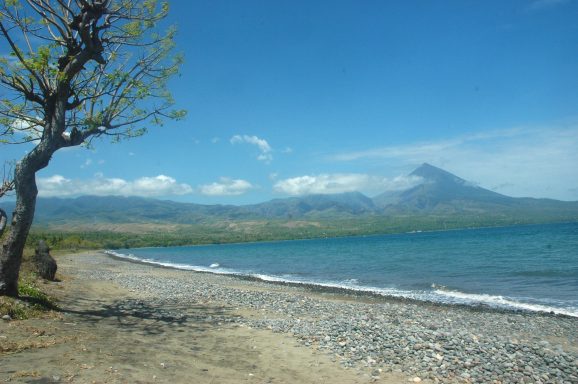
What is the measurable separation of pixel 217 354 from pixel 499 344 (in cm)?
921

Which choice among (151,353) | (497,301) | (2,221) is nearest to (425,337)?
(151,353)

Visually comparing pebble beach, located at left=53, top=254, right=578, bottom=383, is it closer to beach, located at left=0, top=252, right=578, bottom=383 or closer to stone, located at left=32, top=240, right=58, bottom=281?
beach, located at left=0, top=252, right=578, bottom=383

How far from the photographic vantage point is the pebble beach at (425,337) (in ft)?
36.9

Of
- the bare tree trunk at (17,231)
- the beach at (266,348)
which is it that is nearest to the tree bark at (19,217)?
the bare tree trunk at (17,231)

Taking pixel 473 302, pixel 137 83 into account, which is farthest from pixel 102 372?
pixel 473 302

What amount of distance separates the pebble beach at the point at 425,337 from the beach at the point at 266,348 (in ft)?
0.14

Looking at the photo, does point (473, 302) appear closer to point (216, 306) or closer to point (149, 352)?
point (216, 306)

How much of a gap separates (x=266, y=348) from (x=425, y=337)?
17.9ft

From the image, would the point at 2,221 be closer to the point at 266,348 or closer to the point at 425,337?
the point at 266,348

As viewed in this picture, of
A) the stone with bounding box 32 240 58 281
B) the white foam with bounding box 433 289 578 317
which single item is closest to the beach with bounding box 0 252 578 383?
the white foam with bounding box 433 289 578 317

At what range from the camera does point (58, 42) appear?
15.2 meters

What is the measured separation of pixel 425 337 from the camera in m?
14.0

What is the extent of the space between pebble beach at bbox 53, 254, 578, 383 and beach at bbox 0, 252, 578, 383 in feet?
0.14

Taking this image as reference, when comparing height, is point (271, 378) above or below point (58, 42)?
below
